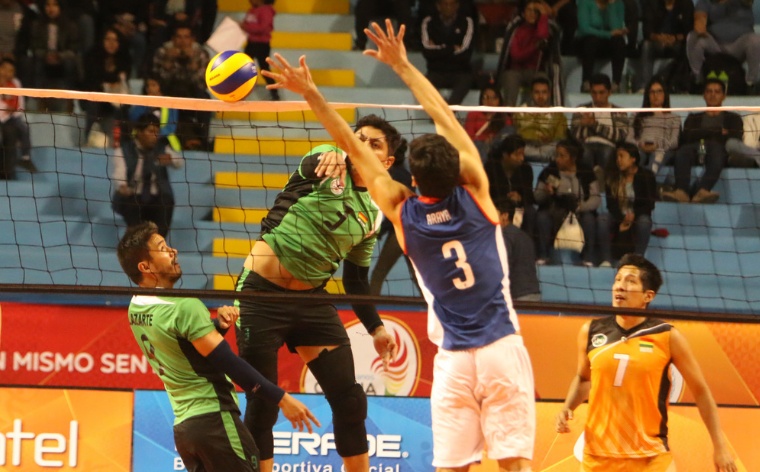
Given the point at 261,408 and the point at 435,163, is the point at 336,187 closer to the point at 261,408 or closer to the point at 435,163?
the point at 261,408

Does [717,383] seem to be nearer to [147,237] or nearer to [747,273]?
[747,273]

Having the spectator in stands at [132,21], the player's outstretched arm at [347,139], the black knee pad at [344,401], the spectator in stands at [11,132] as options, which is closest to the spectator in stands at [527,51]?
the spectator in stands at [132,21]

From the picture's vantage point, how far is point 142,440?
7980 millimetres

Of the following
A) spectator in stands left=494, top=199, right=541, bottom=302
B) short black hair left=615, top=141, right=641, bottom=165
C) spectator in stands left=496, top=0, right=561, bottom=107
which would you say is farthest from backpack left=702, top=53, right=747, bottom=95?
spectator in stands left=494, top=199, right=541, bottom=302

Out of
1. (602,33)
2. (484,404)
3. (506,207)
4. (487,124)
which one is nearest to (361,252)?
(484,404)

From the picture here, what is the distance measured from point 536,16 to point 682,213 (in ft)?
9.48

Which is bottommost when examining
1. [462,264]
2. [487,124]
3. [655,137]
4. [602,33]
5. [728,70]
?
[462,264]

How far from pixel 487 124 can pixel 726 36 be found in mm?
3399

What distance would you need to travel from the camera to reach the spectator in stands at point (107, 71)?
1288 cm

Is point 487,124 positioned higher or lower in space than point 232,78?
higher

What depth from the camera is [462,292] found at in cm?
518

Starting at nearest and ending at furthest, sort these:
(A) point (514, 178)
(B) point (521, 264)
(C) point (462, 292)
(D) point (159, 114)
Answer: (C) point (462, 292), (B) point (521, 264), (A) point (514, 178), (D) point (159, 114)

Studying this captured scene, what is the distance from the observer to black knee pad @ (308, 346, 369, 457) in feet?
21.6

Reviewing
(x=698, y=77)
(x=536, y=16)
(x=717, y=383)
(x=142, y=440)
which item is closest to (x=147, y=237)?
(x=142, y=440)
